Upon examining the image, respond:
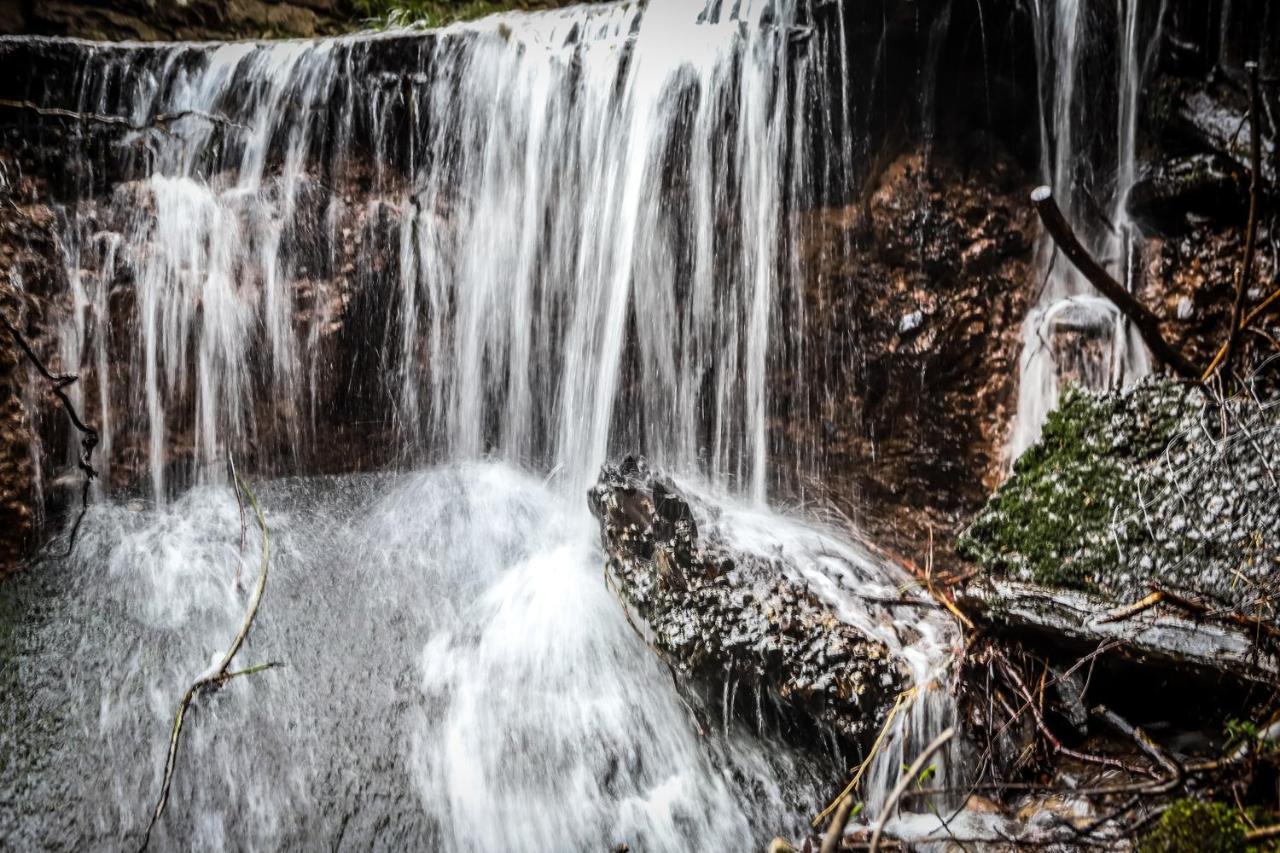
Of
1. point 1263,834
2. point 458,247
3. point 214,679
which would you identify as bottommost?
point 214,679

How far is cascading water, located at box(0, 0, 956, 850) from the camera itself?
3.27 meters

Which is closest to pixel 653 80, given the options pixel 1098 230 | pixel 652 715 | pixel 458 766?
pixel 1098 230

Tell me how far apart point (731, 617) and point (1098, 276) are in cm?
195

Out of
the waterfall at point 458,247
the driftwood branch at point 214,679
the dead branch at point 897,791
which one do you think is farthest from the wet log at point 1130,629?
the driftwood branch at point 214,679

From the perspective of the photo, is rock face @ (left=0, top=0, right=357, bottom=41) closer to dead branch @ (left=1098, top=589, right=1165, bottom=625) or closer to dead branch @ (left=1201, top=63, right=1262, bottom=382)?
dead branch @ (left=1201, top=63, right=1262, bottom=382)

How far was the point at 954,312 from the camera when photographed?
163 inches

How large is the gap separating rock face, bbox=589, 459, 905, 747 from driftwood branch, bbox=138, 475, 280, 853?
1.99 meters

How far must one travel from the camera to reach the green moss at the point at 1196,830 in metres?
1.63

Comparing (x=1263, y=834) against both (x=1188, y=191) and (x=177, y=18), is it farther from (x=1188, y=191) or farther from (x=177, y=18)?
(x=177, y=18)

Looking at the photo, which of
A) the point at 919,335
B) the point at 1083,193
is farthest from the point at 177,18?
the point at 1083,193

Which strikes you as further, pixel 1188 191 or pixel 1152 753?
pixel 1188 191

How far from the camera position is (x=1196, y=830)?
1.68 meters

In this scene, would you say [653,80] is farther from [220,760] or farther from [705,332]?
[220,760]

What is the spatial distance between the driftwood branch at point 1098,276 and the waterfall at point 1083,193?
0.87 meters
